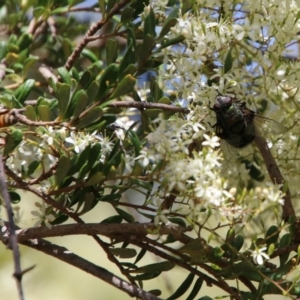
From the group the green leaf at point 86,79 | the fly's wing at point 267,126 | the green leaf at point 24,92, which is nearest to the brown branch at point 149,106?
the green leaf at point 86,79

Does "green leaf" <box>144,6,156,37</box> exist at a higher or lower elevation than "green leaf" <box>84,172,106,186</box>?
higher

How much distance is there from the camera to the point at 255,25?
4.23ft

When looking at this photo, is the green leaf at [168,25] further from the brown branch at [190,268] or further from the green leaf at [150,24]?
the brown branch at [190,268]

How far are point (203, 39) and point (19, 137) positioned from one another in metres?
0.39

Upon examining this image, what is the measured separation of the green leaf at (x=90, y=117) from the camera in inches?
42.3

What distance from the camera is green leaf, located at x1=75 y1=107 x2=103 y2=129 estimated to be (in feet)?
3.52

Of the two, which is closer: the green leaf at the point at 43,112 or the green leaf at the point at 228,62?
the green leaf at the point at 43,112

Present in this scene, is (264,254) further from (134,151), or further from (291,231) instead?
(134,151)

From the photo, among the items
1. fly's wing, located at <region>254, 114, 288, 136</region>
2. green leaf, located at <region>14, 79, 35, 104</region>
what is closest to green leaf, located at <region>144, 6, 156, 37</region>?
green leaf, located at <region>14, 79, 35, 104</region>

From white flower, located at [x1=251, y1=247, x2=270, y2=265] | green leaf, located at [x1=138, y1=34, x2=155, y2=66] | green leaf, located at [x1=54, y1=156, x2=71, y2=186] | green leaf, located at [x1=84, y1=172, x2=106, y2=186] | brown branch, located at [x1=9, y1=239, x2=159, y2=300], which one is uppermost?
green leaf, located at [x1=138, y1=34, x2=155, y2=66]

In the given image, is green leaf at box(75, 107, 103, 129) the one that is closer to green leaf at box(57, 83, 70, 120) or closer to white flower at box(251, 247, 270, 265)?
green leaf at box(57, 83, 70, 120)

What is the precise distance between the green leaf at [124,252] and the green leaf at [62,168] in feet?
0.59

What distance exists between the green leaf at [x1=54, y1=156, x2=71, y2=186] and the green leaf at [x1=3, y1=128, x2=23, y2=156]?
0.25ft

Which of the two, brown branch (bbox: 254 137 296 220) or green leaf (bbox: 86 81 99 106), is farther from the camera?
brown branch (bbox: 254 137 296 220)
